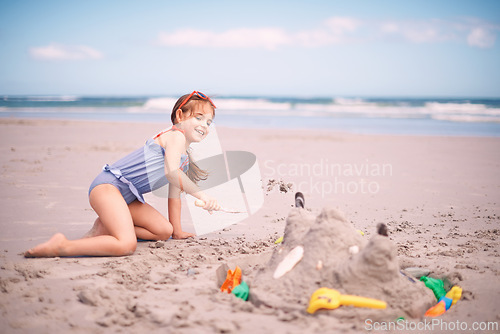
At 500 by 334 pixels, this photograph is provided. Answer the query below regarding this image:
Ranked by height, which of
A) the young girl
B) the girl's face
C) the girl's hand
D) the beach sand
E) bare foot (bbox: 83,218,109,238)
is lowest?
the girl's hand

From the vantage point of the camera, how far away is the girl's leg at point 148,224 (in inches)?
142

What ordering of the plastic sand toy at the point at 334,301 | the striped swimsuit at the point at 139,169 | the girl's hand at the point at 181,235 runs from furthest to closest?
the girl's hand at the point at 181,235, the striped swimsuit at the point at 139,169, the plastic sand toy at the point at 334,301

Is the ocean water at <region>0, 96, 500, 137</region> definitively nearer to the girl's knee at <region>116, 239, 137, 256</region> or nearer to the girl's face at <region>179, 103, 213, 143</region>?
the girl's face at <region>179, 103, 213, 143</region>

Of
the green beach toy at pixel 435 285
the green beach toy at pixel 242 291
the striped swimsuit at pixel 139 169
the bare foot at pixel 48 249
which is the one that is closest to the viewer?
the green beach toy at pixel 242 291

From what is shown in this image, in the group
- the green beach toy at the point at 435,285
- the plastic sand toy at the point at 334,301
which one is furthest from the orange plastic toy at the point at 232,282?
the green beach toy at the point at 435,285

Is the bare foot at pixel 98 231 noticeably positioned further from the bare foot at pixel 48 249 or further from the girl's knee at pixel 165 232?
the girl's knee at pixel 165 232

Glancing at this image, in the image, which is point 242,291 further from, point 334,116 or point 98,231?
point 334,116

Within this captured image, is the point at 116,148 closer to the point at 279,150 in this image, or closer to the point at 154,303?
the point at 279,150

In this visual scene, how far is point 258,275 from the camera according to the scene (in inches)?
101

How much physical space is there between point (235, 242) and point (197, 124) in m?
1.09

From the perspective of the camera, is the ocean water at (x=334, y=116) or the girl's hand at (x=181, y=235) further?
the ocean water at (x=334, y=116)

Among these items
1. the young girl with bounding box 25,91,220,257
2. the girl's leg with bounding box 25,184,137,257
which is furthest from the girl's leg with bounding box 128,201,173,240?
the girl's leg with bounding box 25,184,137,257

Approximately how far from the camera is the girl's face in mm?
3438

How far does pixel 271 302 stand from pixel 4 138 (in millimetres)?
9651
